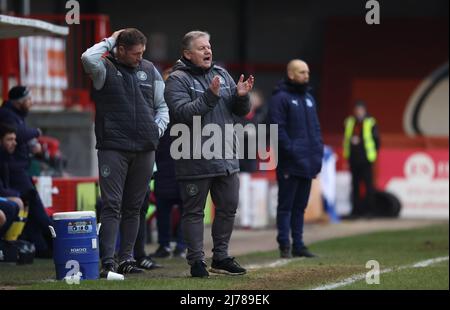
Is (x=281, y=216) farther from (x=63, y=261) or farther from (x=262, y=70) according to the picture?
(x=262, y=70)

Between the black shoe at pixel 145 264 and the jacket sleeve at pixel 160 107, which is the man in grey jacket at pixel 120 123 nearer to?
the jacket sleeve at pixel 160 107

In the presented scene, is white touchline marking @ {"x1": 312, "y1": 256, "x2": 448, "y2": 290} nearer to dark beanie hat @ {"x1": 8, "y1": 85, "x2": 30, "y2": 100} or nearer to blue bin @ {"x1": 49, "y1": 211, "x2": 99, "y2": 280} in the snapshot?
blue bin @ {"x1": 49, "y1": 211, "x2": 99, "y2": 280}

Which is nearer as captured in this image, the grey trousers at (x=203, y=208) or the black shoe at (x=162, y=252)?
the grey trousers at (x=203, y=208)

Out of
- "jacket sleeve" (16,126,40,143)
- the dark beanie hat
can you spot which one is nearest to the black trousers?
the dark beanie hat

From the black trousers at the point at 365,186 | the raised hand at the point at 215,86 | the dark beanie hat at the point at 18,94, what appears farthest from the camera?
the black trousers at the point at 365,186

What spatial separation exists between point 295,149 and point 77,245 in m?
3.62

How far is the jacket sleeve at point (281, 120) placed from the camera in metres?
12.9

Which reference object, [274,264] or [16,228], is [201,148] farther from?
[16,228]

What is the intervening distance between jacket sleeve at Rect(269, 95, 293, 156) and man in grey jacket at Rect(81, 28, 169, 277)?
279cm

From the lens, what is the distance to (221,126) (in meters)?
10.0

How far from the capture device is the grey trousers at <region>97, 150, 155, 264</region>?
9.98 m

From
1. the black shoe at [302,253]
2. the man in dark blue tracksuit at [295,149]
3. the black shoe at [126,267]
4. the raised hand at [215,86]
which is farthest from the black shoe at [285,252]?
the raised hand at [215,86]
